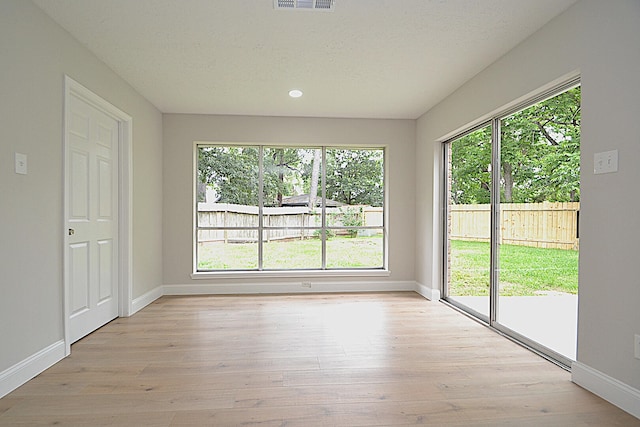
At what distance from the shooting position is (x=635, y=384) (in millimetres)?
2141

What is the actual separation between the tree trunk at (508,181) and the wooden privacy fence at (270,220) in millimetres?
2340

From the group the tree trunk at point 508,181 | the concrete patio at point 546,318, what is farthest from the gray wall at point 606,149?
the tree trunk at point 508,181

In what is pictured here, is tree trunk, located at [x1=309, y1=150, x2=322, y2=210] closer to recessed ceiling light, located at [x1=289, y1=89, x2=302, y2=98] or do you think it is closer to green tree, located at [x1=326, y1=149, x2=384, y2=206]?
green tree, located at [x1=326, y1=149, x2=384, y2=206]

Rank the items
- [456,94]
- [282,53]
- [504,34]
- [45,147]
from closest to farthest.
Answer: [45,147]
[504,34]
[282,53]
[456,94]

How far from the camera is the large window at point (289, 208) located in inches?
216

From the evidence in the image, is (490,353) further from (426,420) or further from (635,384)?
Result: (426,420)

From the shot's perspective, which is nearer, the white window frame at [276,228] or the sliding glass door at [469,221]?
the sliding glass door at [469,221]

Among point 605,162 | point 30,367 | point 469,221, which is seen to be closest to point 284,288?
point 469,221

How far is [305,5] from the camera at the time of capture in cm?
261

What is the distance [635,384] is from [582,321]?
46 cm

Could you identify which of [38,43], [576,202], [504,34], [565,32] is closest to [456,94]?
[504,34]

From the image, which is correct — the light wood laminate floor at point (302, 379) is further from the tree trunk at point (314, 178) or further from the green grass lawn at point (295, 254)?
the tree trunk at point (314, 178)

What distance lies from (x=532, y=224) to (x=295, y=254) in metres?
3.26

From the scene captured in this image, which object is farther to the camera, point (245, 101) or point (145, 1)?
point (245, 101)
